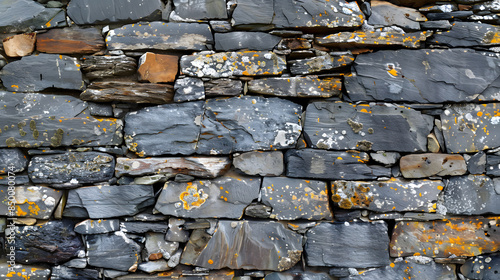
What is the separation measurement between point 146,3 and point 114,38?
355 millimetres

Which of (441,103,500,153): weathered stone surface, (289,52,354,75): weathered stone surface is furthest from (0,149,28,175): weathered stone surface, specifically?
(441,103,500,153): weathered stone surface

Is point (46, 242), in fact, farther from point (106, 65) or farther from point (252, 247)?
point (252, 247)

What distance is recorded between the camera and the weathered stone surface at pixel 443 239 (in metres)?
2.35

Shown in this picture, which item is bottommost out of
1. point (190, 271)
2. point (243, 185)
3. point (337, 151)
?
point (190, 271)

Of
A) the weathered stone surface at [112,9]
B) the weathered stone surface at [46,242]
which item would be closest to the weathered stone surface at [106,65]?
the weathered stone surface at [112,9]

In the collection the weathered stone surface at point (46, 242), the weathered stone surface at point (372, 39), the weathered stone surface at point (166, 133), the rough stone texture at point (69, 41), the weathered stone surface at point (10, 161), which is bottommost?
the weathered stone surface at point (46, 242)

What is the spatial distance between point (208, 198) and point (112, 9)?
1.59m

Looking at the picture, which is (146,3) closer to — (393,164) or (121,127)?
(121,127)

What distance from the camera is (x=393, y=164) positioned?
2.37 metres

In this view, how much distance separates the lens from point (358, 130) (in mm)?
2334

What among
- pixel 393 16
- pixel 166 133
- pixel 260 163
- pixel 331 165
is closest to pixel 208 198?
pixel 260 163

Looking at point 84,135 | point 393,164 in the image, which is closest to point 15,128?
point 84,135

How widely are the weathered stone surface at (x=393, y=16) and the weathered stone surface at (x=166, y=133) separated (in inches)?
59.6

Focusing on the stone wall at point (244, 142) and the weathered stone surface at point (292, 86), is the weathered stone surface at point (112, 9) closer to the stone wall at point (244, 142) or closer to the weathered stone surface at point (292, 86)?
the stone wall at point (244, 142)
